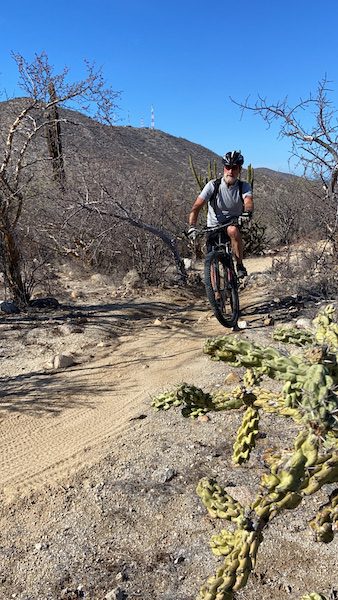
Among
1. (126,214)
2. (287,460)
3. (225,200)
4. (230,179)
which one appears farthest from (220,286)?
(287,460)

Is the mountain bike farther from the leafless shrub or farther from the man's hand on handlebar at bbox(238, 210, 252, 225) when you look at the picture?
the leafless shrub

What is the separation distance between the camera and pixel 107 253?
9109 millimetres

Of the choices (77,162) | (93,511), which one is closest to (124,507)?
(93,511)

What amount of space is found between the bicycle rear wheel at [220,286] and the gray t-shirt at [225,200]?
48 cm

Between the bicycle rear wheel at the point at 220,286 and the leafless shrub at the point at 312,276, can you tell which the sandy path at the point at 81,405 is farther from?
the leafless shrub at the point at 312,276

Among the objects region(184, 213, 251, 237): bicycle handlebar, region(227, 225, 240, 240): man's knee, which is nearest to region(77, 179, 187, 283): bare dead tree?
region(184, 213, 251, 237): bicycle handlebar

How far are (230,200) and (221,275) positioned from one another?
0.80 metres

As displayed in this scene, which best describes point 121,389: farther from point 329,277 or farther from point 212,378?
point 329,277

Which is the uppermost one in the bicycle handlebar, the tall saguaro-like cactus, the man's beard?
the tall saguaro-like cactus

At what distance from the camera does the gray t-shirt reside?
5316mm

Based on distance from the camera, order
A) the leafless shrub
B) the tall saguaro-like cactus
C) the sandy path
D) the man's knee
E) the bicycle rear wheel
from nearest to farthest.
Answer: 1. the sandy path
2. the bicycle rear wheel
3. the man's knee
4. the tall saguaro-like cactus
5. the leafless shrub

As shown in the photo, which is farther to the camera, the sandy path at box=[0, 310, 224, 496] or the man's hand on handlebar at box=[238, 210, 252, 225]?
the man's hand on handlebar at box=[238, 210, 252, 225]

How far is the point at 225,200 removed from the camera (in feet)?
17.6

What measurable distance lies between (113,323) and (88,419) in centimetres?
235
